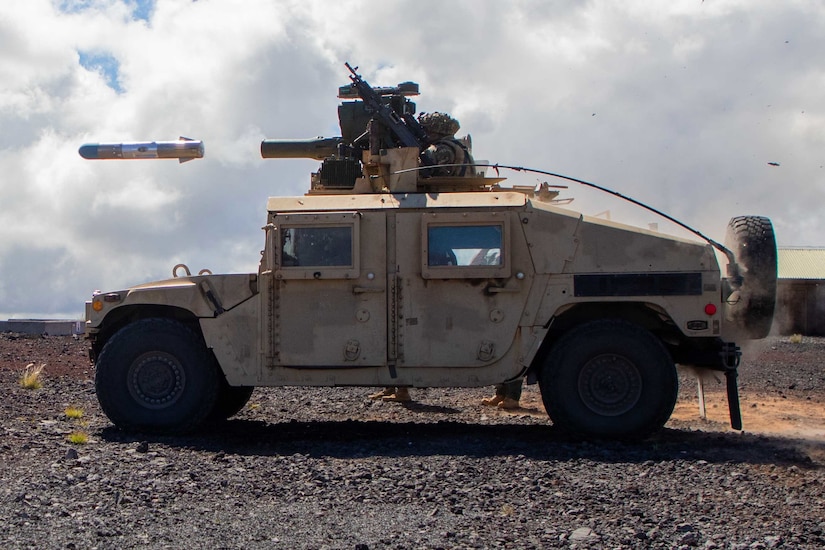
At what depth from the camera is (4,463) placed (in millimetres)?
7949

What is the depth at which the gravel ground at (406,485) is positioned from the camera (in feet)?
18.7

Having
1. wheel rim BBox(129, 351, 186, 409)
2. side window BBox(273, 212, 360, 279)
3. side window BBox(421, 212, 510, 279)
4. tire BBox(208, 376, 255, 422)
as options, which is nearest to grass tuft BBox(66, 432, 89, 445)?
wheel rim BBox(129, 351, 186, 409)

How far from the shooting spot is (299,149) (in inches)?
492

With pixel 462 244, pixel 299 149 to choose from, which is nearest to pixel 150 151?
pixel 299 149

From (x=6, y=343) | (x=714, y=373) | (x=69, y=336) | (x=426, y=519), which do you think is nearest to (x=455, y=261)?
(x=714, y=373)

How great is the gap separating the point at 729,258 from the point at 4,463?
611 cm

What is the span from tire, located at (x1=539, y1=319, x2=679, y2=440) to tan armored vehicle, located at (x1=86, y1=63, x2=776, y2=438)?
1 cm

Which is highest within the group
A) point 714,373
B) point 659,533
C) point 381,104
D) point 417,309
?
point 381,104

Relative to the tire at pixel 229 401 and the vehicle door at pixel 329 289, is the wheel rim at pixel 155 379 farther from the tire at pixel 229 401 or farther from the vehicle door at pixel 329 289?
the vehicle door at pixel 329 289

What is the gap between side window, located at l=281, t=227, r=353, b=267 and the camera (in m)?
9.20

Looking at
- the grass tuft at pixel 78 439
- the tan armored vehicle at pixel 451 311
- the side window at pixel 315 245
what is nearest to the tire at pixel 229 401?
the tan armored vehicle at pixel 451 311

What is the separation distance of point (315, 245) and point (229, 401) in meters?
2.24

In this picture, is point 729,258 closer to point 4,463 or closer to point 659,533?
point 659,533

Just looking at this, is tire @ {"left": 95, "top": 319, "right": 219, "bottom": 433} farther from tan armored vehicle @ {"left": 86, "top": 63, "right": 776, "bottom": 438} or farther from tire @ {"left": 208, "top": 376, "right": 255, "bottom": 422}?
tire @ {"left": 208, "top": 376, "right": 255, "bottom": 422}
